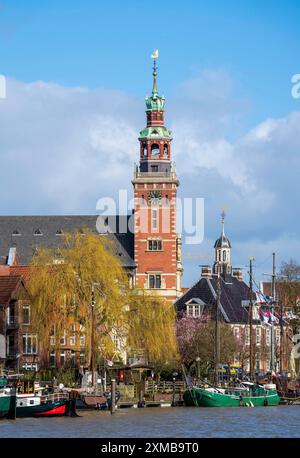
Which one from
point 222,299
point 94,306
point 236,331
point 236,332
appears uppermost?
point 222,299

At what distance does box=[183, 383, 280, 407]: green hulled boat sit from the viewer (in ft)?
332

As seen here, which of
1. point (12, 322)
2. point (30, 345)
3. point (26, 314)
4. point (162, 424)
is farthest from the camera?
point (30, 345)

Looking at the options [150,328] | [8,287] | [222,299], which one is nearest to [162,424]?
[150,328]

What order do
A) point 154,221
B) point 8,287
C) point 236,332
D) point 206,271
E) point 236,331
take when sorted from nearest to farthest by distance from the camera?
point 8,287 → point 236,332 → point 236,331 → point 154,221 → point 206,271

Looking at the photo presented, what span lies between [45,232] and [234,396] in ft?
174

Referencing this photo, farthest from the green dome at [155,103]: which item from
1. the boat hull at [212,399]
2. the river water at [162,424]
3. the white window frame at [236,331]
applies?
the river water at [162,424]

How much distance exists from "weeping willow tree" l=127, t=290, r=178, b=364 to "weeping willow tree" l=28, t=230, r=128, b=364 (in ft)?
3.39

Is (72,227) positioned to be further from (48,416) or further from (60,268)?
(48,416)

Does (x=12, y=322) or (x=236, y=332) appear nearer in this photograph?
(x=12, y=322)

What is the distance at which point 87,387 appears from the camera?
306 feet

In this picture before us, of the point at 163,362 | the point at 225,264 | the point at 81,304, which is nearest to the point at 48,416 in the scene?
the point at 81,304

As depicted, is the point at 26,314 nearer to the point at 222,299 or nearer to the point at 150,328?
the point at 150,328

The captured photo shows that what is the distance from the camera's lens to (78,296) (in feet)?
338
